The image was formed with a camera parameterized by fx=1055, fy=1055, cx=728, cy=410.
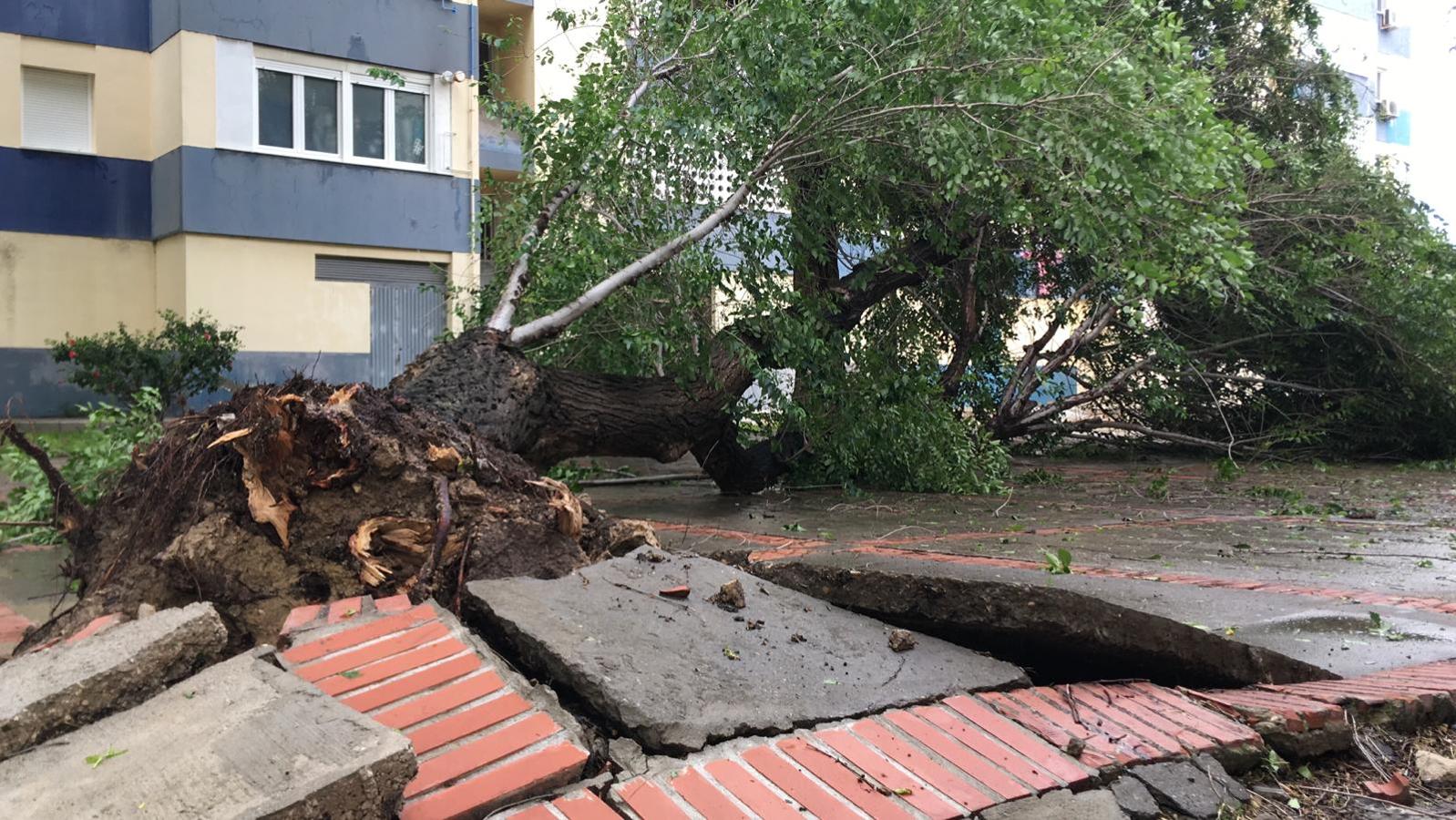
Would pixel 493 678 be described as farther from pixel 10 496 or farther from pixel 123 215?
pixel 123 215

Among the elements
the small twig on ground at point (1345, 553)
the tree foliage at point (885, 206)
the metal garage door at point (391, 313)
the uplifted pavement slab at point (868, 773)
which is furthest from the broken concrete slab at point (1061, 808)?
the metal garage door at point (391, 313)

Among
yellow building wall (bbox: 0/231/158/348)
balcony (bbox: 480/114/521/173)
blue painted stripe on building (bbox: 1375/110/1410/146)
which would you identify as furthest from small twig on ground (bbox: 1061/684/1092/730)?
blue painted stripe on building (bbox: 1375/110/1410/146)

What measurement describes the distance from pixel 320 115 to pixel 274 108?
1.88ft

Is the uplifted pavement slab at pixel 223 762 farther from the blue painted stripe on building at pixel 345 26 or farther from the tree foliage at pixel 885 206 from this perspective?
the blue painted stripe on building at pixel 345 26

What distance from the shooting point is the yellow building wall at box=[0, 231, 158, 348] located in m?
13.0

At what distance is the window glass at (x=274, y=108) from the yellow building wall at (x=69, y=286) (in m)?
2.19

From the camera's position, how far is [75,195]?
13.4 metres

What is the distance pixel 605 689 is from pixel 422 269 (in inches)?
542

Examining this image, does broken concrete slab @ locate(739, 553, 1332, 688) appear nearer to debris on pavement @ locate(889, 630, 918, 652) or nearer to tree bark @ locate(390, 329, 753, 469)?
debris on pavement @ locate(889, 630, 918, 652)

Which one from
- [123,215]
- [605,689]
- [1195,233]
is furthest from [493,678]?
[123,215]

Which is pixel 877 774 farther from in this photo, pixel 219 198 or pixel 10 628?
pixel 219 198

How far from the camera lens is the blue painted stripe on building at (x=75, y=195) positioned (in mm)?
13008

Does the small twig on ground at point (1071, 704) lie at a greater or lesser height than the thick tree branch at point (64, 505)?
lesser

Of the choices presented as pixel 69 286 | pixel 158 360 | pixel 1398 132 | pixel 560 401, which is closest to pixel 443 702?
pixel 560 401
